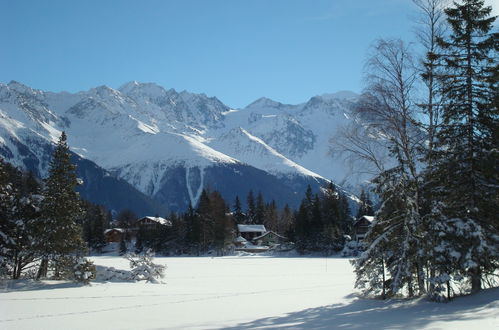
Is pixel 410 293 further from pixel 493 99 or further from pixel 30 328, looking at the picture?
pixel 30 328

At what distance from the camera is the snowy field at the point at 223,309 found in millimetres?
13609

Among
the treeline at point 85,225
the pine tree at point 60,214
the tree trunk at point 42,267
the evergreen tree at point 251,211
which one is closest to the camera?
the treeline at point 85,225

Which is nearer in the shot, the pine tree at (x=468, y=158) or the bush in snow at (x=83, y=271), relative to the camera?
the pine tree at (x=468, y=158)

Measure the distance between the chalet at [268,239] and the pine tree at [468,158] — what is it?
3649 inches

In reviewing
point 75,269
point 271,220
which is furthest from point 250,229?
point 75,269

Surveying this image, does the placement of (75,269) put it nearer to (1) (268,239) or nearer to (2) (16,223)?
(2) (16,223)

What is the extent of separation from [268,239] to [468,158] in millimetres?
96851

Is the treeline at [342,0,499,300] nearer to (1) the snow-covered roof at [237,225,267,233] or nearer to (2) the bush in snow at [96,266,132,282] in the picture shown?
(2) the bush in snow at [96,266,132,282]

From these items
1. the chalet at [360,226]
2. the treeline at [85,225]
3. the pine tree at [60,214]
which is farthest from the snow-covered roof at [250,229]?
the pine tree at [60,214]

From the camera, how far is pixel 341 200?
89.8 m

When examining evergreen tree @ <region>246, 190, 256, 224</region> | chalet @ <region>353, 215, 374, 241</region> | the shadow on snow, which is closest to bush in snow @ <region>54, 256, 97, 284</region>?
the shadow on snow

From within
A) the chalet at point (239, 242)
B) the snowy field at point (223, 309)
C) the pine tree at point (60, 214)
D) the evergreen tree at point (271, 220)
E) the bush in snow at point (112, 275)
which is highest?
the evergreen tree at point (271, 220)

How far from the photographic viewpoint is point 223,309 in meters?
17.9

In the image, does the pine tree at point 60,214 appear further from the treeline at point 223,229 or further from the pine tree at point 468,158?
the treeline at point 223,229
